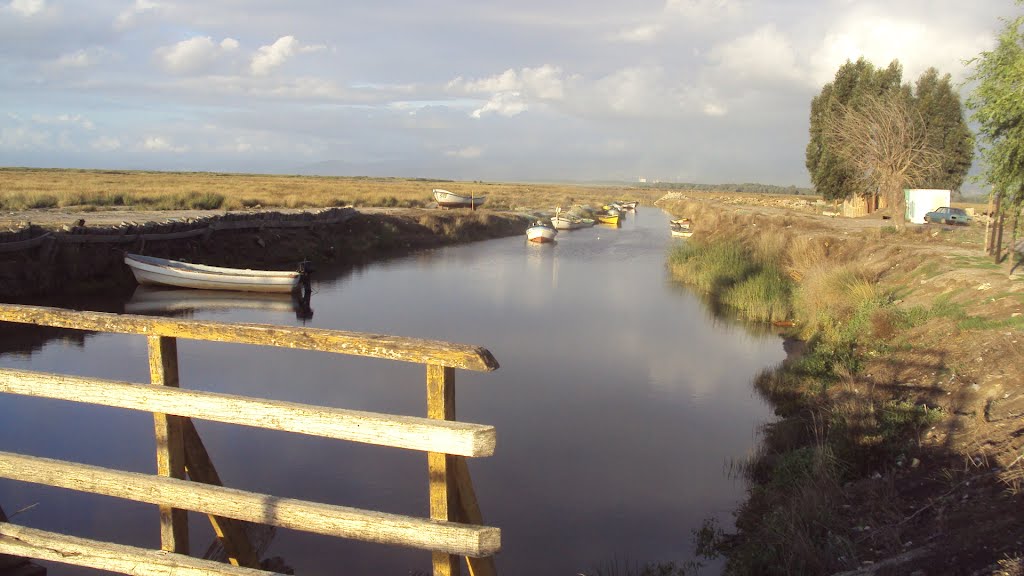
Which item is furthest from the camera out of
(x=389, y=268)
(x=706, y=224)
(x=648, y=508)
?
(x=706, y=224)

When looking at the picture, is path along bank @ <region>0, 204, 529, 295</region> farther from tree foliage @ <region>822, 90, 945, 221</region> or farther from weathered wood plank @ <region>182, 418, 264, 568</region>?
tree foliage @ <region>822, 90, 945, 221</region>

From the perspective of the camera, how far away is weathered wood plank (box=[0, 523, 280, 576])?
330 centimetres

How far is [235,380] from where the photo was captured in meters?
13.4

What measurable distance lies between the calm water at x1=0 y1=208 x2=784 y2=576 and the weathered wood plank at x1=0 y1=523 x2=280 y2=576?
334 centimetres

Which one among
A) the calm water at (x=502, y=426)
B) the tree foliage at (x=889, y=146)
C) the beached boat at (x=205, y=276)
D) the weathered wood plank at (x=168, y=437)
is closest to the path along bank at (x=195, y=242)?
the beached boat at (x=205, y=276)

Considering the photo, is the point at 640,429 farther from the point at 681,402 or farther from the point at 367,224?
the point at 367,224

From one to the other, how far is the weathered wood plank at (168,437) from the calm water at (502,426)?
3400mm

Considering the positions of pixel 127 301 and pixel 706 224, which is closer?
pixel 127 301

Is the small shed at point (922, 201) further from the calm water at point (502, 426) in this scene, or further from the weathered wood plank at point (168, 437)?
the weathered wood plank at point (168, 437)

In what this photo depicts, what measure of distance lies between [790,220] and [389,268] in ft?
58.8

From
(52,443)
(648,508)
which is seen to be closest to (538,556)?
(648,508)

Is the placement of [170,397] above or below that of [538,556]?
above

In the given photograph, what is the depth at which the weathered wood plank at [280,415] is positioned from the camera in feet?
9.83

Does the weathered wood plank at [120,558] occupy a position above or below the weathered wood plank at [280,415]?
below
